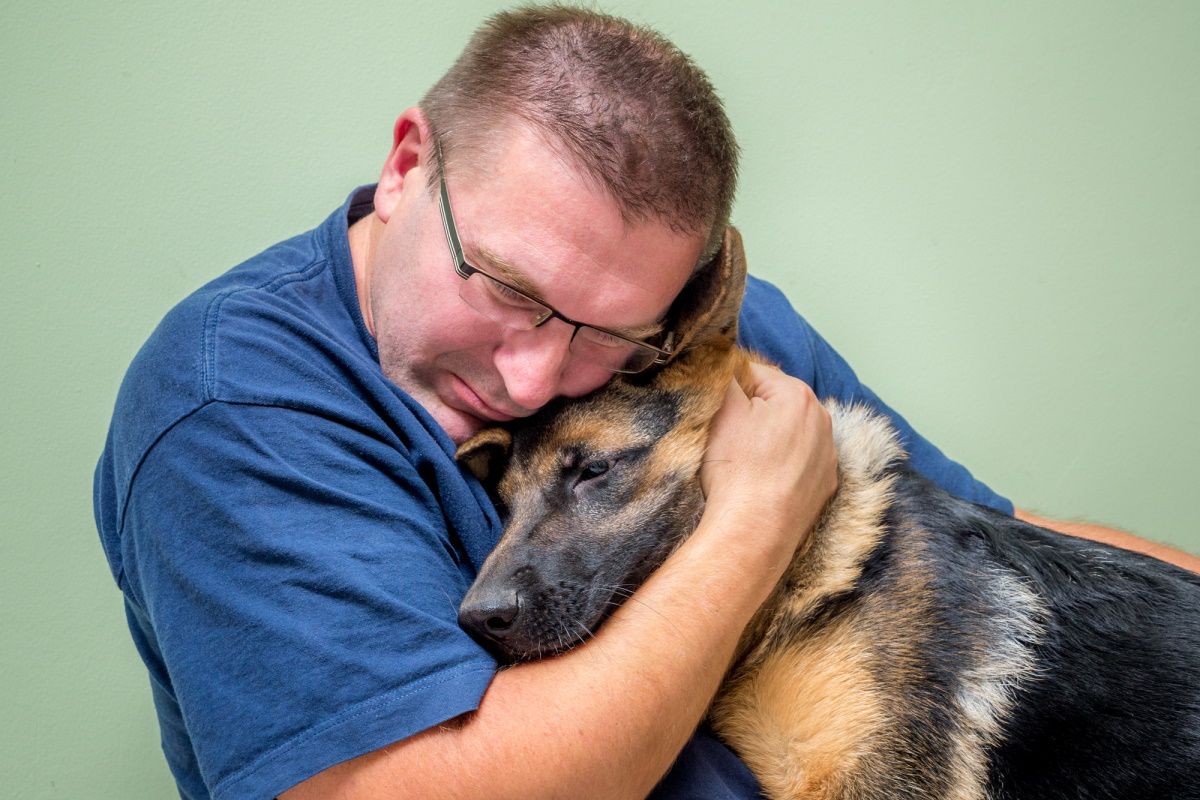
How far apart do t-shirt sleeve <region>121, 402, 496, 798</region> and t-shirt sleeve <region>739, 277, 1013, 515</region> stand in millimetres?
1456

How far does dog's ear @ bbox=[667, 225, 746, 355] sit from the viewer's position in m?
2.12

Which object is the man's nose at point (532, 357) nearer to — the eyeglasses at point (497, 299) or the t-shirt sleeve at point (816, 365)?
the eyeglasses at point (497, 299)

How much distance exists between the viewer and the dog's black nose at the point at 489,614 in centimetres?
167

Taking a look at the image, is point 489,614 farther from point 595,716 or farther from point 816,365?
point 816,365

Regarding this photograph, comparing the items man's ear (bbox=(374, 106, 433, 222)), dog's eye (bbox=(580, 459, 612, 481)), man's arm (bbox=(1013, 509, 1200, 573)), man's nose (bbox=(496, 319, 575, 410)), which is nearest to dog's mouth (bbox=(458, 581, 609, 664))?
dog's eye (bbox=(580, 459, 612, 481))

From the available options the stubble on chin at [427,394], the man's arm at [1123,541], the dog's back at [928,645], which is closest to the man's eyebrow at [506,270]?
the stubble on chin at [427,394]

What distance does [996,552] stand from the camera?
208cm

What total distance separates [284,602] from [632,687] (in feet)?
1.95

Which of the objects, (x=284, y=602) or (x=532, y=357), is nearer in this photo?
(x=284, y=602)

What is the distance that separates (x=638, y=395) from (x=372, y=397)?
658 mm

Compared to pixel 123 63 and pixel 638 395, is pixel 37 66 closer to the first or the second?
pixel 123 63

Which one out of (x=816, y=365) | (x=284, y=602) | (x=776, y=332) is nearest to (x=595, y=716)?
(x=284, y=602)

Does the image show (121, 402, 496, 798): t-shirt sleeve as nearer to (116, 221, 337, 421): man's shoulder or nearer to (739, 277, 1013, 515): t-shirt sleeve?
(116, 221, 337, 421): man's shoulder

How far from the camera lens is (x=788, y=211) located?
3.30 meters
